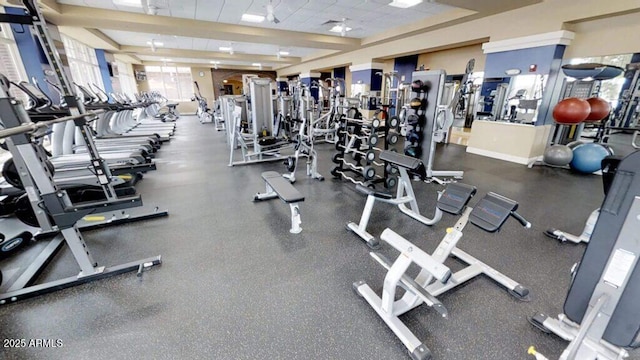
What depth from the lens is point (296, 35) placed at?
26.6ft

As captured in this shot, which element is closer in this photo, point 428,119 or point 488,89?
point 428,119

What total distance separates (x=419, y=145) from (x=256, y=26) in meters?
5.90

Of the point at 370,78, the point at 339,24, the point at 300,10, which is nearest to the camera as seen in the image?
the point at 300,10

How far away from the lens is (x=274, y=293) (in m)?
1.90

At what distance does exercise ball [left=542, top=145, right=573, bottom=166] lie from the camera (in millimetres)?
4895

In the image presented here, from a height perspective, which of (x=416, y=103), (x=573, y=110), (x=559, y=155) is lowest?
(x=559, y=155)

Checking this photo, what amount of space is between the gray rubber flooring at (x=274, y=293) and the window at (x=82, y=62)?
24.9 ft

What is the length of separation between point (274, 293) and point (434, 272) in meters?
1.14

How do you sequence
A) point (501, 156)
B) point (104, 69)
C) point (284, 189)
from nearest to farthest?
point (284, 189) < point (501, 156) < point (104, 69)

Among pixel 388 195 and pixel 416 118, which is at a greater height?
pixel 416 118

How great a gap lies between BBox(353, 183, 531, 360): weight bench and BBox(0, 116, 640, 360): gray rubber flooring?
0.23ft

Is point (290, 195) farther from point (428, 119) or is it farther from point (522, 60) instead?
point (522, 60)

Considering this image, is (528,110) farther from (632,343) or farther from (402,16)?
(632,343)

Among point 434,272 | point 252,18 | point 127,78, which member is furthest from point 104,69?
point 434,272
